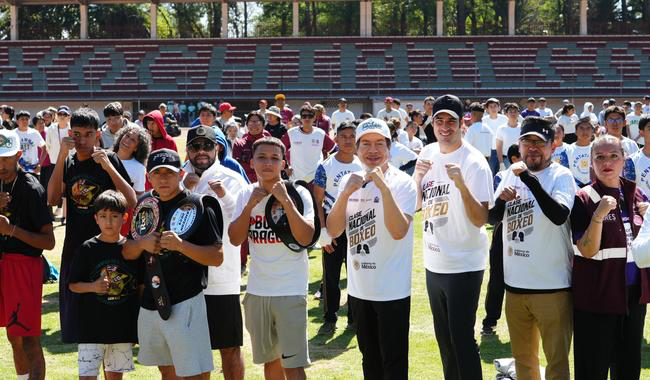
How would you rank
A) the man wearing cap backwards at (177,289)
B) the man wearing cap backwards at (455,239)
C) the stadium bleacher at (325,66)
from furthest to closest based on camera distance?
the stadium bleacher at (325,66) < the man wearing cap backwards at (455,239) < the man wearing cap backwards at (177,289)

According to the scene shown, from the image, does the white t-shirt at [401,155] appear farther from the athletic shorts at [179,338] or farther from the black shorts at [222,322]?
the athletic shorts at [179,338]

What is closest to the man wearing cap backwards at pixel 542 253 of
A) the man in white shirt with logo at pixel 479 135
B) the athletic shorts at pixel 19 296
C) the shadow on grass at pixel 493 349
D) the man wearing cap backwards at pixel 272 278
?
the man wearing cap backwards at pixel 272 278

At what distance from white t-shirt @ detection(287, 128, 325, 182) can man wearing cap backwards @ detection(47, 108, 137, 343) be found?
6539mm

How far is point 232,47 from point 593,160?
3925 centimetres

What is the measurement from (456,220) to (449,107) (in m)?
0.73

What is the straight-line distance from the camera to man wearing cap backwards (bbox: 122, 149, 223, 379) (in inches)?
195

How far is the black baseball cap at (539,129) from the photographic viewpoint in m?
5.16

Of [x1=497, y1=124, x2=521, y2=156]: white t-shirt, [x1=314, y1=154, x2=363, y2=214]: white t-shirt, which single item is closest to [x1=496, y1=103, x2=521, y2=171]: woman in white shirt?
[x1=497, y1=124, x2=521, y2=156]: white t-shirt

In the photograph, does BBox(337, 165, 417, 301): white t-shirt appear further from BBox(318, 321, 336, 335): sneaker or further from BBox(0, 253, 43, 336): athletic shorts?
BBox(318, 321, 336, 335): sneaker

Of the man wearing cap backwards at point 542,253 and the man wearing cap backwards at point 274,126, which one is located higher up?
the man wearing cap backwards at point 274,126

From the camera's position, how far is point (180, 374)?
4.99m

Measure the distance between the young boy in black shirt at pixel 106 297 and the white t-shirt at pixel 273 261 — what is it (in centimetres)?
76

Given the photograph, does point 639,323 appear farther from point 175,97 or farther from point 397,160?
point 175,97

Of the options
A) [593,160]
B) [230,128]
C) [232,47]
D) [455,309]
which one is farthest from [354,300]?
[232,47]
